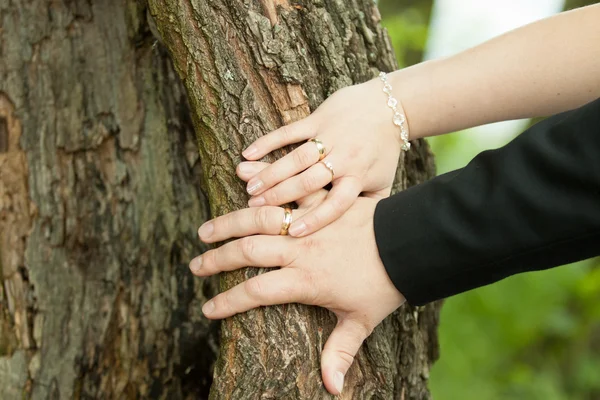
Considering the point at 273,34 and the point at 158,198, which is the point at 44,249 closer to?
the point at 158,198

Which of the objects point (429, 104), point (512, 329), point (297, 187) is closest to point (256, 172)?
point (297, 187)

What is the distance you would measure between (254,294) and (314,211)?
0.90 feet

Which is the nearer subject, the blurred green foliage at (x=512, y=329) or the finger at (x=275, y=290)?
the finger at (x=275, y=290)

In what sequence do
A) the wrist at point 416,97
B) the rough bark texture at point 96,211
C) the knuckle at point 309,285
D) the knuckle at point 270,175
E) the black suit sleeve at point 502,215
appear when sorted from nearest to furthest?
1. the black suit sleeve at point 502,215
2. the knuckle at point 309,285
3. the knuckle at point 270,175
4. the wrist at point 416,97
5. the rough bark texture at point 96,211

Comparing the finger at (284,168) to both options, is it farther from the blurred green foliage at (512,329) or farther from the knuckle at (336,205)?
the blurred green foliage at (512,329)

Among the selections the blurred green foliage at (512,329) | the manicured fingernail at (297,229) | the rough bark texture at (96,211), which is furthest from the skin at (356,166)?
the blurred green foliage at (512,329)

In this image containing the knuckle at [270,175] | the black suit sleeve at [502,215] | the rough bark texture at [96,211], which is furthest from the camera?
the rough bark texture at [96,211]

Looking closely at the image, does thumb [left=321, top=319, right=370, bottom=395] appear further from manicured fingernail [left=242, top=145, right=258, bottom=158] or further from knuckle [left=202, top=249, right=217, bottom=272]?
manicured fingernail [left=242, top=145, right=258, bottom=158]

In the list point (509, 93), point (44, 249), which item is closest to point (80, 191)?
point (44, 249)

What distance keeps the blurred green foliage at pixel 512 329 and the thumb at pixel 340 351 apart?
135 inches

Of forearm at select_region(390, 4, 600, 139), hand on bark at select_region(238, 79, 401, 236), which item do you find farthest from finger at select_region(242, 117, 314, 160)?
forearm at select_region(390, 4, 600, 139)

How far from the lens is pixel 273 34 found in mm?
1798

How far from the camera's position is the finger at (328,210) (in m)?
1.59

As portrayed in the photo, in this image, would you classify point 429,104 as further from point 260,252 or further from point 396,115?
point 260,252
